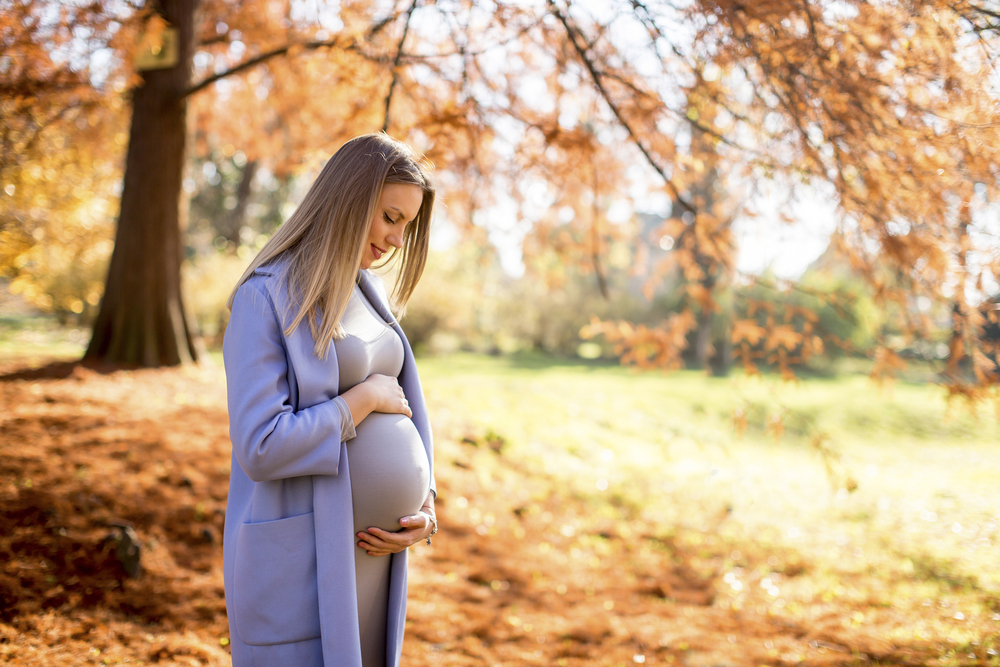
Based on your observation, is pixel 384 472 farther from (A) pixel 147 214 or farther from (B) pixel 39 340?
(B) pixel 39 340

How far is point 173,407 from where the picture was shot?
5562mm

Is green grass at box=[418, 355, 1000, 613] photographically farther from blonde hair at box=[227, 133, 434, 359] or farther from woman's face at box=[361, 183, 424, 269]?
blonde hair at box=[227, 133, 434, 359]

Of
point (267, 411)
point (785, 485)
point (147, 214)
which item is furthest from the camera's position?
point (785, 485)

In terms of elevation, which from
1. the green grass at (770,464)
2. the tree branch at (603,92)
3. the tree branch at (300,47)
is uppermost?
the tree branch at (300,47)

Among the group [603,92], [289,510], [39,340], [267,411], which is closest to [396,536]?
[289,510]

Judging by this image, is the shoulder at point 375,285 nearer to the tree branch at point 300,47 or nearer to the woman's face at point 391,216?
the woman's face at point 391,216

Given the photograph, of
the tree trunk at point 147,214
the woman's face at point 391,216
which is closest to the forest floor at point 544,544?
the tree trunk at point 147,214

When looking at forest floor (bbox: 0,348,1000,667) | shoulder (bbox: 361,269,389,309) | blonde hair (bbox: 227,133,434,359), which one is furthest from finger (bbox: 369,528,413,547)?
forest floor (bbox: 0,348,1000,667)

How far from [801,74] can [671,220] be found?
193cm

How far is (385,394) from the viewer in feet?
5.64

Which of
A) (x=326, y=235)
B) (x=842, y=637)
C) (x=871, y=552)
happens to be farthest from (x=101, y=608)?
(x=871, y=552)

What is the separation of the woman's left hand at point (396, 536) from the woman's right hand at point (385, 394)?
1.08ft

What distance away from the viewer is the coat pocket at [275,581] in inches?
61.5

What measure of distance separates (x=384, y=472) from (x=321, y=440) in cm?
29
